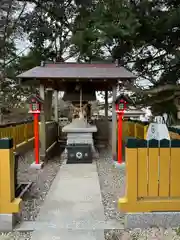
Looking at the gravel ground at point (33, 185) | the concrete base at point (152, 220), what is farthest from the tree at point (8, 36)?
the concrete base at point (152, 220)

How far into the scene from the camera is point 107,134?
12758mm

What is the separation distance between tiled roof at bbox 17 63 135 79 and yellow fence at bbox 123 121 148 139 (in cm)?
160

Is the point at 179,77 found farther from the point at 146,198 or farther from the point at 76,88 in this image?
the point at 146,198

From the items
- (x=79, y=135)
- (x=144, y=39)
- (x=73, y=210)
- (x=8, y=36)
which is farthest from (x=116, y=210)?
(x=8, y=36)

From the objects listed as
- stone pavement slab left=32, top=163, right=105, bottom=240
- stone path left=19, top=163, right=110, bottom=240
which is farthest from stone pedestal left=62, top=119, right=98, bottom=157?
stone path left=19, top=163, right=110, bottom=240

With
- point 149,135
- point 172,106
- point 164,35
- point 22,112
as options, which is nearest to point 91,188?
point 149,135

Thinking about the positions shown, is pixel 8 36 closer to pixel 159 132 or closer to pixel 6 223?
pixel 159 132

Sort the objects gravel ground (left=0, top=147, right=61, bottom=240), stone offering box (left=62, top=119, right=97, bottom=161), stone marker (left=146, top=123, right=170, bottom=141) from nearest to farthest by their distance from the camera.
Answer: gravel ground (left=0, top=147, right=61, bottom=240) < stone marker (left=146, top=123, right=170, bottom=141) < stone offering box (left=62, top=119, right=97, bottom=161)

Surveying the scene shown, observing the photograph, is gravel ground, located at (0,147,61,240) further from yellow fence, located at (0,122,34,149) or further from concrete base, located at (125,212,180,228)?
concrete base, located at (125,212,180,228)

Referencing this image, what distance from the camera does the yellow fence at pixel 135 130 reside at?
26.3ft

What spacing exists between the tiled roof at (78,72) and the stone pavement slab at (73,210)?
2.86 metres

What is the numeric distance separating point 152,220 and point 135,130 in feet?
19.9

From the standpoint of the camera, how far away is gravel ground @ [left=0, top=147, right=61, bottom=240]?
3.29 metres

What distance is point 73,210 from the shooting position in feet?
13.4
